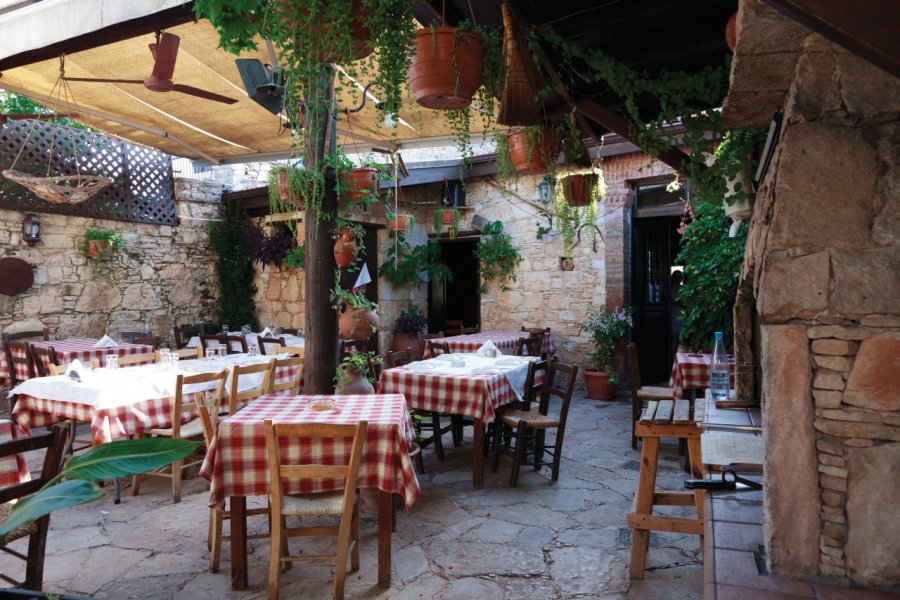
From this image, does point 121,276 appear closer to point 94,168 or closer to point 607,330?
point 94,168

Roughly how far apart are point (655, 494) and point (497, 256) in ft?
19.2

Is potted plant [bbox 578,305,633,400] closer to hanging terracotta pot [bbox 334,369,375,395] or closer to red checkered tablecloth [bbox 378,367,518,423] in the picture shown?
red checkered tablecloth [bbox 378,367,518,423]

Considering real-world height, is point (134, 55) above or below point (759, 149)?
above

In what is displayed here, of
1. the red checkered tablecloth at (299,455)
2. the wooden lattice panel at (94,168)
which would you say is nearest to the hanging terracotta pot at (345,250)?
the red checkered tablecloth at (299,455)

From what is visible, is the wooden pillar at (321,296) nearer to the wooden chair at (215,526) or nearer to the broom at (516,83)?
the wooden chair at (215,526)

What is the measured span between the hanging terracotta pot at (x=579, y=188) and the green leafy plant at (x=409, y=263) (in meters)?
3.84

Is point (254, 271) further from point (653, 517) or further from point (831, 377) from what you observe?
point (831, 377)

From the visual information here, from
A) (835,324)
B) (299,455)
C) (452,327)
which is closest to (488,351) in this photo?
(299,455)

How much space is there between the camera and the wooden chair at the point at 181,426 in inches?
152

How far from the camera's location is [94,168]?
25.6 feet

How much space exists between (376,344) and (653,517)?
6.11 m

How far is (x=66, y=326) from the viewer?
24.5 feet

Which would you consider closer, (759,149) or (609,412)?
(759,149)

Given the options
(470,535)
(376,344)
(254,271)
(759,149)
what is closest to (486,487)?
(470,535)
